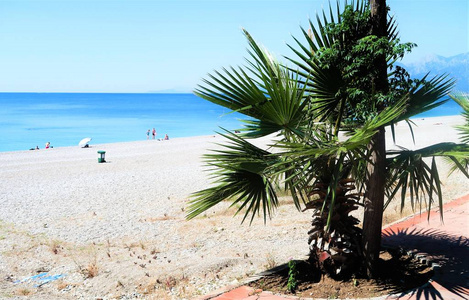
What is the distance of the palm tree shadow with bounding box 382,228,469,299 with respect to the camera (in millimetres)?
5242

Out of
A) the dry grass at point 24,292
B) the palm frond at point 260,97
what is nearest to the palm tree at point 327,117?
the palm frond at point 260,97

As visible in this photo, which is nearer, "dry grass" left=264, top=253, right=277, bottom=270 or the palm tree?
the palm tree

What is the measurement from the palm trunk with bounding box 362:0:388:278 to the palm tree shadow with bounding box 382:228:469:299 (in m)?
0.67

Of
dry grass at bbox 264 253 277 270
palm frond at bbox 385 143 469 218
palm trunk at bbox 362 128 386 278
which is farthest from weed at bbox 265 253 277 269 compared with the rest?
palm frond at bbox 385 143 469 218

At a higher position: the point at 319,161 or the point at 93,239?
the point at 319,161

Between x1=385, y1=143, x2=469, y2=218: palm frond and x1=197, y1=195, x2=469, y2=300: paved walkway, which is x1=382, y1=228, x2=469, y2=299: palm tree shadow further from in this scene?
x1=385, y1=143, x2=469, y2=218: palm frond

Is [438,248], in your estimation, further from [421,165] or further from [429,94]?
[429,94]

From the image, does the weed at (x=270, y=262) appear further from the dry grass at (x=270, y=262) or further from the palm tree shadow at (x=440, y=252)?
the palm tree shadow at (x=440, y=252)

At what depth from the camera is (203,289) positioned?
6219 millimetres

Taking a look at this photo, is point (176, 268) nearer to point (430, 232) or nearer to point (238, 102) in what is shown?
point (238, 102)

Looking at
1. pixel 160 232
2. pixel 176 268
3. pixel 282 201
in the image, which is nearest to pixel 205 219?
pixel 160 232

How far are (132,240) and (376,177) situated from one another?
5444 millimetres

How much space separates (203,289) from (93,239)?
13.7 ft

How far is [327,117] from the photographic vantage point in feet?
18.7
